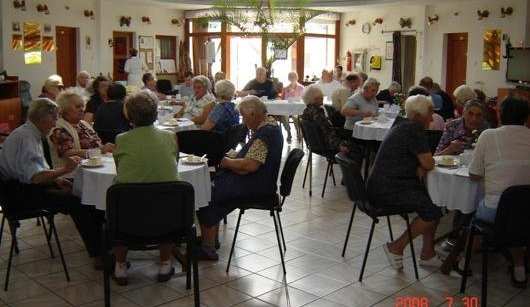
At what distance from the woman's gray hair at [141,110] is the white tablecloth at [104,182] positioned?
1.73 ft

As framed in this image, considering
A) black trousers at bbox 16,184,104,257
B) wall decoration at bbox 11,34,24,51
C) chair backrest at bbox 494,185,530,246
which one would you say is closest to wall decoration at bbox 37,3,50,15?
wall decoration at bbox 11,34,24,51

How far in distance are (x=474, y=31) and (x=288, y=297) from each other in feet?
36.6

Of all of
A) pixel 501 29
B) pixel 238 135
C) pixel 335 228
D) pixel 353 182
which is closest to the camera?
pixel 353 182

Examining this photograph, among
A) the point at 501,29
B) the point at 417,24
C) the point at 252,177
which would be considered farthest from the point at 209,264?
the point at 417,24

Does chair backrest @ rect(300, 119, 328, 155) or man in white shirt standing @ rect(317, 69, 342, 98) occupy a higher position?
man in white shirt standing @ rect(317, 69, 342, 98)

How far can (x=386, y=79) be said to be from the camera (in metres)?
15.4

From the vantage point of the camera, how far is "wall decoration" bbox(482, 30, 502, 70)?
511 inches

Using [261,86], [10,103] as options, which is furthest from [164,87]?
[10,103]

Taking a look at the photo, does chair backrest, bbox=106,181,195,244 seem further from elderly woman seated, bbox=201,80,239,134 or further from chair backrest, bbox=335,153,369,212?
→ elderly woman seated, bbox=201,80,239,134

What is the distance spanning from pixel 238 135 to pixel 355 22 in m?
10.8

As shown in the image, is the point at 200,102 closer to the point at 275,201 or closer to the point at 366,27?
the point at 275,201

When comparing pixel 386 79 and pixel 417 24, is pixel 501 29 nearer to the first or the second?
pixel 417 24

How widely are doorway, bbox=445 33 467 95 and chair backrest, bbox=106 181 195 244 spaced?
1185 cm

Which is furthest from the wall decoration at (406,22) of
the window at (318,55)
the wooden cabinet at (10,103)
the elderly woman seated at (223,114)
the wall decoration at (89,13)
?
the elderly woman seated at (223,114)
